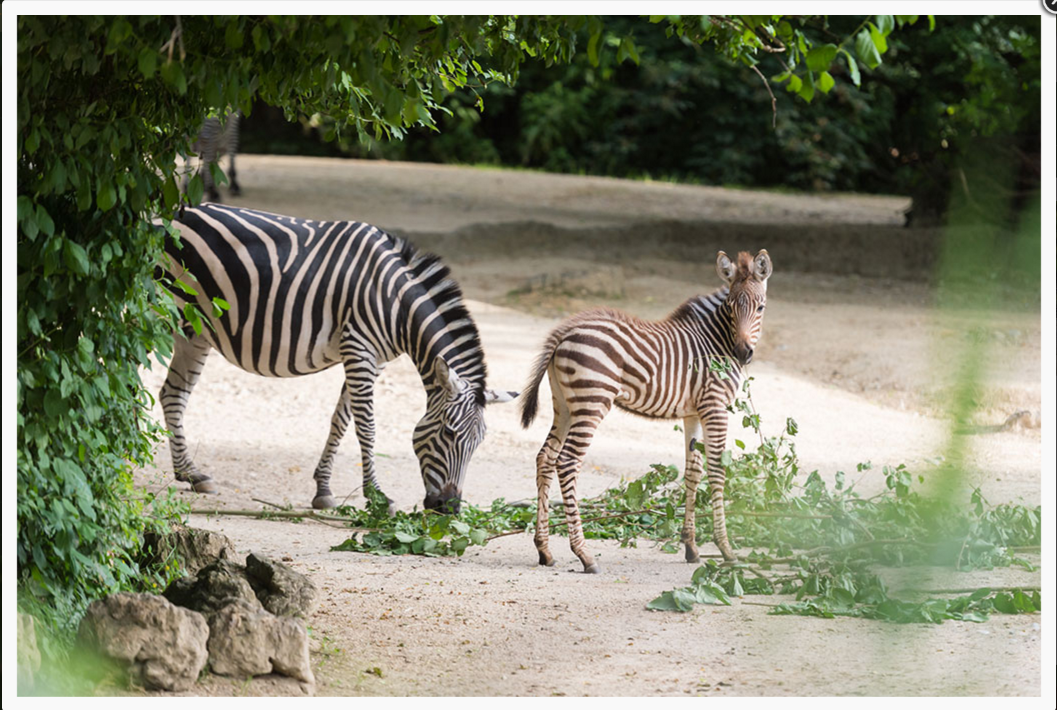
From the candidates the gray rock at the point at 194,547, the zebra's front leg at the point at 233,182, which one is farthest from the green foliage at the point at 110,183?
the zebra's front leg at the point at 233,182

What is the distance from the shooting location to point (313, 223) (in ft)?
23.1

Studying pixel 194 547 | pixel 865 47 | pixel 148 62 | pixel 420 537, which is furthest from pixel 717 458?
pixel 148 62

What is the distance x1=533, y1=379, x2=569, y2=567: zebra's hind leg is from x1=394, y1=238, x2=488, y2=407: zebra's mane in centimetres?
103

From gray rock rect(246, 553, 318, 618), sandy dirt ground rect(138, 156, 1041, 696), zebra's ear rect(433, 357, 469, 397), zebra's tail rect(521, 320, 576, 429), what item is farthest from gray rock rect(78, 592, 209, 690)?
zebra's ear rect(433, 357, 469, 397)

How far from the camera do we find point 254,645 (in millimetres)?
3494

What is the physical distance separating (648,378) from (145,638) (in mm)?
2663

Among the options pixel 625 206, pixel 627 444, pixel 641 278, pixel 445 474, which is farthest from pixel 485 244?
pixel 445 474

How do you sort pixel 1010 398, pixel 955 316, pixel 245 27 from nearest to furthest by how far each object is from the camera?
pixel 245 27 < pixel 1010 398 < pixel 955 316

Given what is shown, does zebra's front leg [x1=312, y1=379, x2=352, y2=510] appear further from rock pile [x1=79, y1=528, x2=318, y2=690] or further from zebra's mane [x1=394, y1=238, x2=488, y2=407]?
rock pile [x1=79, y1=528, x2=318, y2=690]

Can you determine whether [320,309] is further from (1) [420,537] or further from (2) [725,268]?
(2) [725,268]

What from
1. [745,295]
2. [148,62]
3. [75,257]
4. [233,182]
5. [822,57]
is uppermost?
[822,57]

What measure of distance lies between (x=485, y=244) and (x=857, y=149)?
12.3 metres

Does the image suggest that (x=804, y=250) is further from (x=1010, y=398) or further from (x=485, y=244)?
(x=1010, y=398)

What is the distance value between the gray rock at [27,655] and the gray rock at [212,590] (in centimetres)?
57
